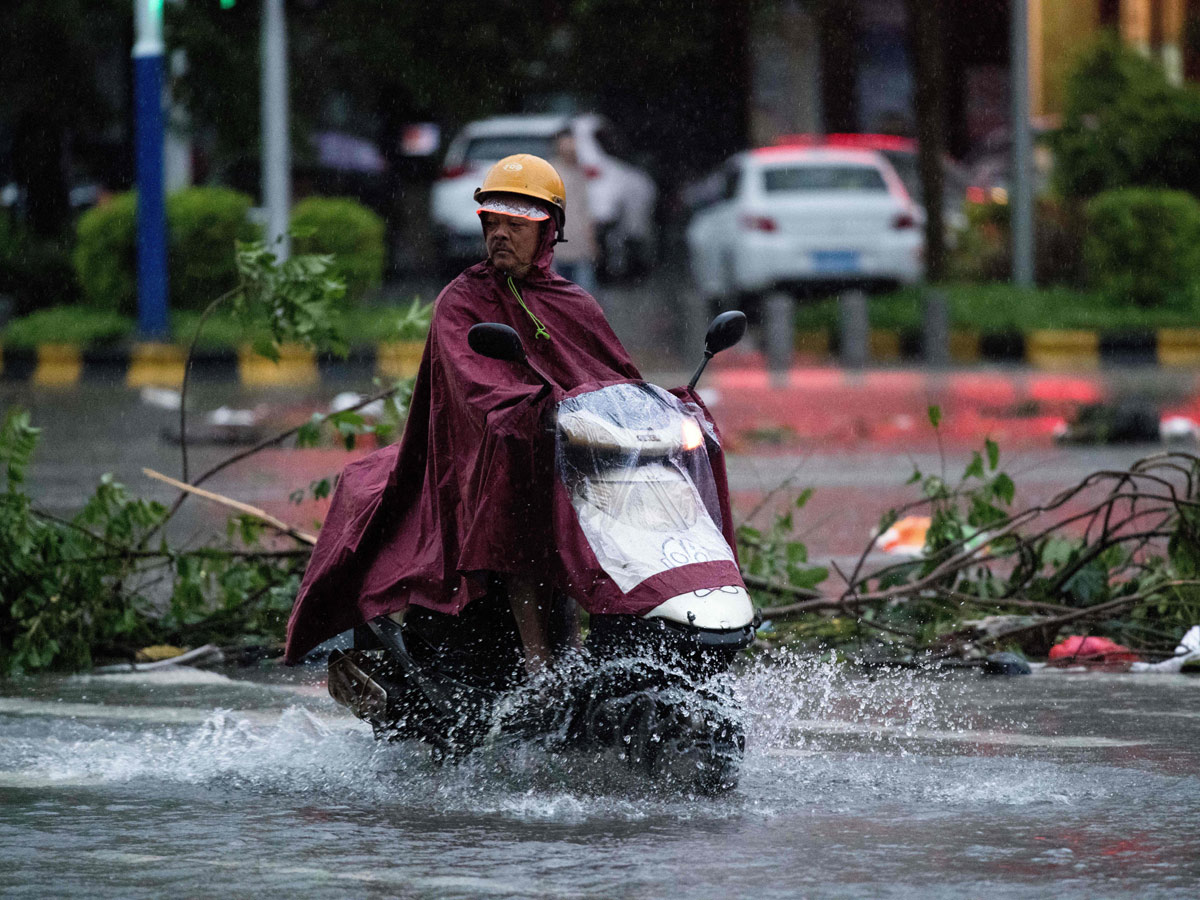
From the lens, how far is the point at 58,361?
19.6m

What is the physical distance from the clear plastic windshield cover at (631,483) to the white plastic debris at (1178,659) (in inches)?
102

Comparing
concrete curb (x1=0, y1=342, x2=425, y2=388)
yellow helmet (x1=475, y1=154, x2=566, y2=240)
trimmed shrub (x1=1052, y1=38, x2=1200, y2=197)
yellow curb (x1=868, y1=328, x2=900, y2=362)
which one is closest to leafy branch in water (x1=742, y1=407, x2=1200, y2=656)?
yellow helmet (x1=475, y1=154, x2=566, y2=240)

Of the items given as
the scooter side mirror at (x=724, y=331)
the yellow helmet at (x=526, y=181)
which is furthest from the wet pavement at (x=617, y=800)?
the yellow helmet at (x=526, y=181)

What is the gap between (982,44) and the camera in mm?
33594

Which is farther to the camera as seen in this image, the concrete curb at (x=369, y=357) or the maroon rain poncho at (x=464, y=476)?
the concrete curb at (x=369, y=357)

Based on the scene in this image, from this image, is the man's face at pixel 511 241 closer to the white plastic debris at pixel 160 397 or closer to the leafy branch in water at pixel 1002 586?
the leafy branch in water at pixel 1002 586

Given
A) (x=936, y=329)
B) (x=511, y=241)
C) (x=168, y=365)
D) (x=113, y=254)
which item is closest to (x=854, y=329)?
(x=936, y=329)

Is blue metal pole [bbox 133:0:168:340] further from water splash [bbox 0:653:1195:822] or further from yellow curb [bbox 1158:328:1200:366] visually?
water splash [bbox 0:653:1195:822]

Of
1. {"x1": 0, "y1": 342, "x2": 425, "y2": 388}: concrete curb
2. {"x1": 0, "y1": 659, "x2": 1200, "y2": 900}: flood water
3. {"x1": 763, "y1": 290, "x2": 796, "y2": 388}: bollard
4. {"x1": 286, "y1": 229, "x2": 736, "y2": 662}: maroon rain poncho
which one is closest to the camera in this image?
{"x1": 0, "y1": 659, "x2": 1200, "y2": 900}: flood water

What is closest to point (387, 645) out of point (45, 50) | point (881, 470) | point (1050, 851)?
point (1050, 851)

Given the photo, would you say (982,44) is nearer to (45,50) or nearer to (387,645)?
(45,50)

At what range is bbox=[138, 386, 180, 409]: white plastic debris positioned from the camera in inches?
638

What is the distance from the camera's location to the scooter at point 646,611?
15.9ft

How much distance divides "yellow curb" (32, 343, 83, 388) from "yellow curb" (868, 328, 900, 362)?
750cm
